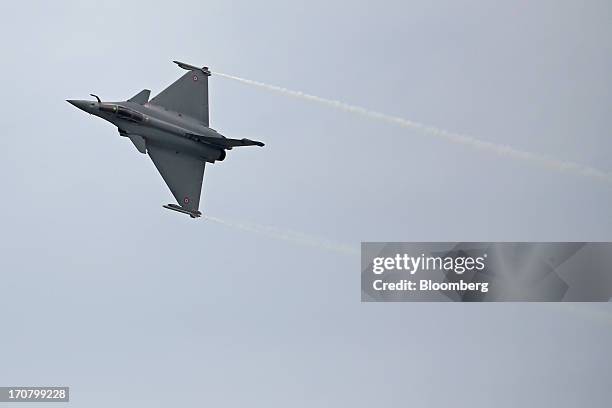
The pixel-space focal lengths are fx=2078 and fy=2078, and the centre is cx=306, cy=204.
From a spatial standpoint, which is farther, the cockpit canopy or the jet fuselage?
the jet fuselage

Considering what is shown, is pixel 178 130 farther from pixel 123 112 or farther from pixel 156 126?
pixel 123 112

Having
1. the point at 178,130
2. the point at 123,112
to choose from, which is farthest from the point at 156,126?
the point at 123,112

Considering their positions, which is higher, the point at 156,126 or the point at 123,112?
the point at 123,112

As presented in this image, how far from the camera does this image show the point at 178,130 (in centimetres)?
14875

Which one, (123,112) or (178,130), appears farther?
(178,130)

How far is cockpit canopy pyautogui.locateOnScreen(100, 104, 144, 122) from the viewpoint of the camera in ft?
483

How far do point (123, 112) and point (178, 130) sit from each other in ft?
13.9

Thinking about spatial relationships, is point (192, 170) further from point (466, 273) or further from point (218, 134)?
point (466, 273)

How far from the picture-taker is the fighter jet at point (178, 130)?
148 meters

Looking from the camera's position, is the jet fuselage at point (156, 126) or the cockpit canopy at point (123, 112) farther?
the jet fuselage at point (156, 126)

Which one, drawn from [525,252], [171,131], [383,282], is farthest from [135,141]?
[525,252]

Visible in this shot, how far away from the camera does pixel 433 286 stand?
15800 centimetres

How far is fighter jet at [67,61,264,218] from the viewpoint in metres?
148

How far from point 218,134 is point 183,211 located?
6.63 meters
